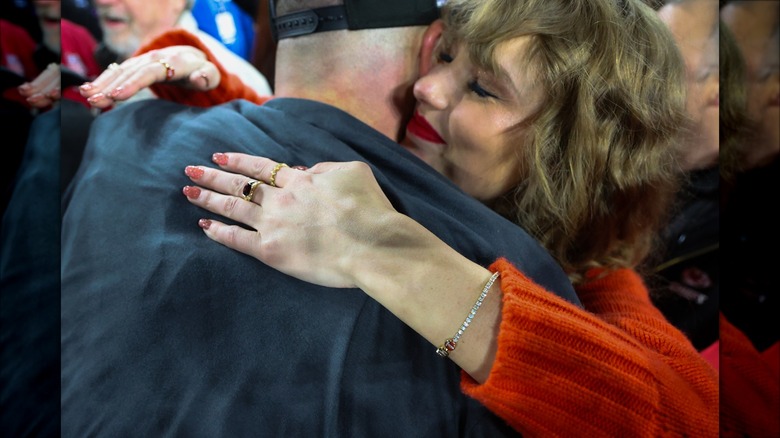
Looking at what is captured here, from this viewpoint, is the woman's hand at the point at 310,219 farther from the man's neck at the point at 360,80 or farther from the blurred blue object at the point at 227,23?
the blurred blue object at the point at 227,23

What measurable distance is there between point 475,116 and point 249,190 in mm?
368

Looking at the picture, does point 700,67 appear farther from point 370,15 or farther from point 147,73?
point 147,73

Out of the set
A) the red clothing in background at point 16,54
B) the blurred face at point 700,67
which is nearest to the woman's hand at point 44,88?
the red clothing in background at point 16,54

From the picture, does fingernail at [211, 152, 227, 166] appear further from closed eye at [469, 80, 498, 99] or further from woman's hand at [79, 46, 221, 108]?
closed eye at [469, 80, 498, 99]

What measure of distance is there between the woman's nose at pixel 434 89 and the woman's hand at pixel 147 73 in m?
0.38

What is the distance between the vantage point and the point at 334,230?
986 millimetres

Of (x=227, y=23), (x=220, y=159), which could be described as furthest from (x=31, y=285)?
(x=227, y=23)

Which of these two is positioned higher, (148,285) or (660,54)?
(660,54)

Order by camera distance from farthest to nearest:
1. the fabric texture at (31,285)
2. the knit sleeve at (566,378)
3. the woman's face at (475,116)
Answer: the fabric texture at (31,285) < the woman's face at (475,116) < the knit sleeve at (566,378)

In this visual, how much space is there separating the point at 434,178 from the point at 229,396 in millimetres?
453

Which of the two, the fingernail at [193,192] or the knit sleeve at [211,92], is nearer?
the fingernail at [193,192]

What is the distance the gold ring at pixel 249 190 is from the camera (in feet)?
3.38

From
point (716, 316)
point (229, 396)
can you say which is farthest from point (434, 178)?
point (716, 316)

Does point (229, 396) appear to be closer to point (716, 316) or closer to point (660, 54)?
point (660, 54)
